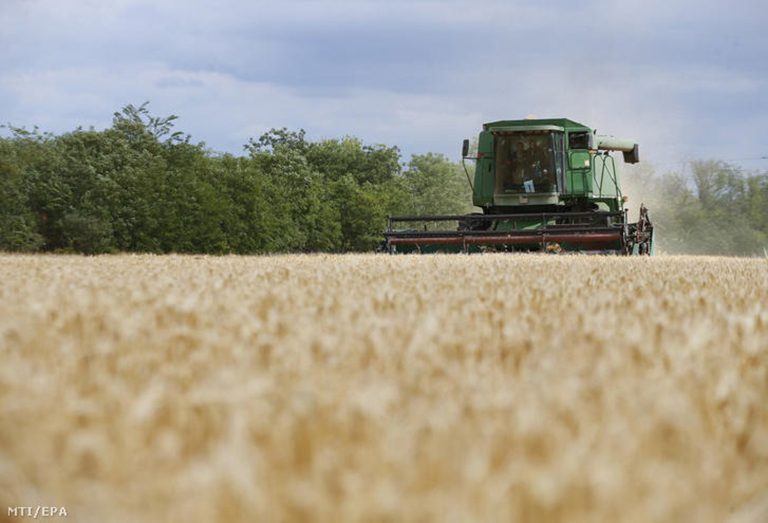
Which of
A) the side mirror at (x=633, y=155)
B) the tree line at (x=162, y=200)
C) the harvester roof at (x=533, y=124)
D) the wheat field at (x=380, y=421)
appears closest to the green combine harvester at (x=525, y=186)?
the harvester roof at (x=533, y=124)

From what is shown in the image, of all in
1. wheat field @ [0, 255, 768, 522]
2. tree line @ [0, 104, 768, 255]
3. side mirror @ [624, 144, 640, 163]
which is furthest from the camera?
tree line @ [0, 104, 768, 255]

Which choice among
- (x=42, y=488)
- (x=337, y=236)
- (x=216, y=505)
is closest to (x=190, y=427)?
(x=42, y=488)

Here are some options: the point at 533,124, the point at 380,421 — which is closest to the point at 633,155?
the point at 533,124

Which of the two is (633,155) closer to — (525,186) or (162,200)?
(525,186)

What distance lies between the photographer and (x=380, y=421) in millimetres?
1247

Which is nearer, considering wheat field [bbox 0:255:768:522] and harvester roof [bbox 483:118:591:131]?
wheat field [bbox 0:255:768:522]

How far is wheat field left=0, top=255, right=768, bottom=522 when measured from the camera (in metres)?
0.98

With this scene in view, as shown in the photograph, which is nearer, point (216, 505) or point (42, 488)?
point (216, 505)

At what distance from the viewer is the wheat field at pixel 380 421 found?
3.21 feet

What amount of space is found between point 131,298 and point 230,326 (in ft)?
3.67

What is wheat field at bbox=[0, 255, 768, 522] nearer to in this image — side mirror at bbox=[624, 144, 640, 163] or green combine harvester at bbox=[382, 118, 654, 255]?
green combine harvester at bbox=[382, 118, 654, 255]

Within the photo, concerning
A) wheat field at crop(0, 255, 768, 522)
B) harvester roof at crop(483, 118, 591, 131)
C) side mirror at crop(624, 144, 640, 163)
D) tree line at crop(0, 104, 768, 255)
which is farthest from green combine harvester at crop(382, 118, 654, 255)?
wheat field at crop(0, 255, 768, 522)

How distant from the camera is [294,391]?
1514 mm

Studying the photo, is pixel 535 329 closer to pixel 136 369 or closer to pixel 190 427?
pixel 136 369
